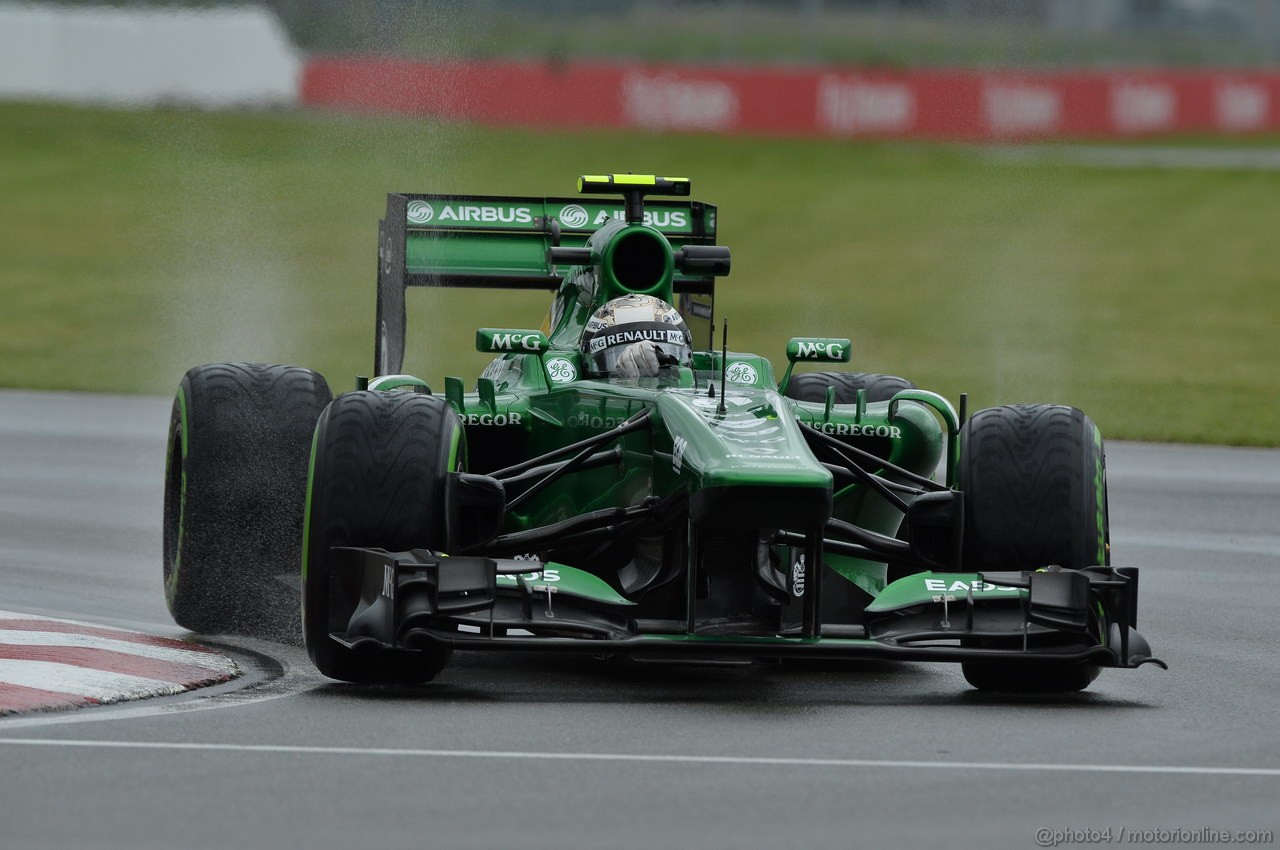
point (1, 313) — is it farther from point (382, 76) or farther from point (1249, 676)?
point (1249, 676)

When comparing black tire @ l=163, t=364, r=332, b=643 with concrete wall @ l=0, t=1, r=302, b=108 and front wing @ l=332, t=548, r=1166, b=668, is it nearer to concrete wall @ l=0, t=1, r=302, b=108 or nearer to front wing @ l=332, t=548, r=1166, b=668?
front wing @ l=332, t=548, r=1166, b=668

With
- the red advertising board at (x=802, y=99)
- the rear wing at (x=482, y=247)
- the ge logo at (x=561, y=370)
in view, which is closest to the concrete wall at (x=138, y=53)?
the red advertising board at (x=802, y=99)

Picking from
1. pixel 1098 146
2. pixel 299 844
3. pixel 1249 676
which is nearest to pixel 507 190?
pixel 1098 146

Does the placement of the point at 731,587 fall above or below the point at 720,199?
below

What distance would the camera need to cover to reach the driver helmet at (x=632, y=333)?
32.3 ft

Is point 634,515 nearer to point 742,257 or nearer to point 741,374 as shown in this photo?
point 741,374

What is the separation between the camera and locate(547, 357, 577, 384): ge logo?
32.8ft

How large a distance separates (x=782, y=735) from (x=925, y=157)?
3597 centimetres

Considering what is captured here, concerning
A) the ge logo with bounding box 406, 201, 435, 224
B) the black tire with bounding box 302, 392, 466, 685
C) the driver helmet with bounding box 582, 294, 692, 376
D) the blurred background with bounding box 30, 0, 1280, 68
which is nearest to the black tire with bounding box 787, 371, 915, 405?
the driver helmet with bounding box 582, 294, 692, 376

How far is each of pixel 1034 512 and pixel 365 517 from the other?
100 inches

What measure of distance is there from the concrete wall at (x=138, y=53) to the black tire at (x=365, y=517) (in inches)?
1024

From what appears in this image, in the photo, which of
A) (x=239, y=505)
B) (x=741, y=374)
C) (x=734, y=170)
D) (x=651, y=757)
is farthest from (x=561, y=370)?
(x=734, y=170)

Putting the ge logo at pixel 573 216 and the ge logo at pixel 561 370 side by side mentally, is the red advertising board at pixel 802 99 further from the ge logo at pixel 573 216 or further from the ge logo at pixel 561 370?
the ge logo at pixel 561 370

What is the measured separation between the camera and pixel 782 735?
768cm
